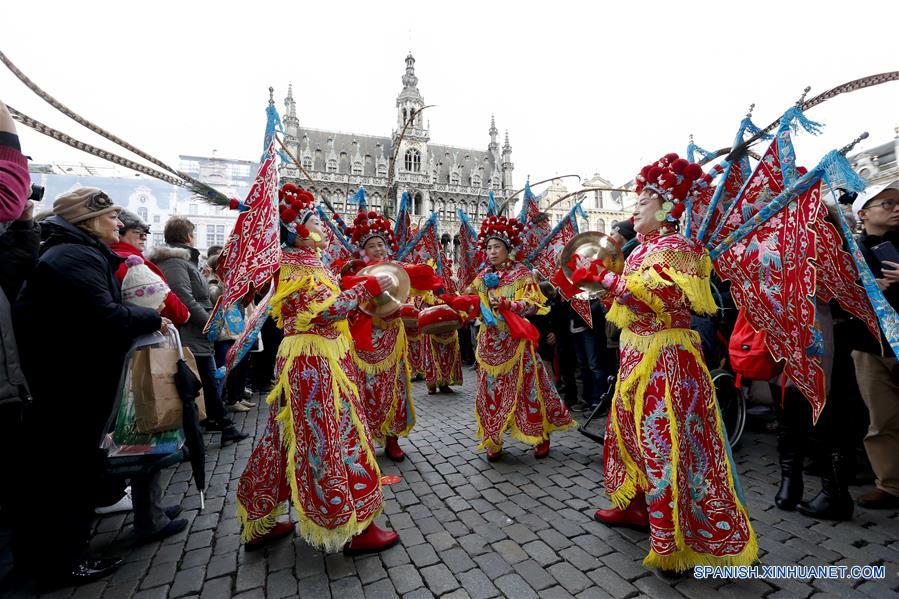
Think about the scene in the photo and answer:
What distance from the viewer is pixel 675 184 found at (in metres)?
2.59

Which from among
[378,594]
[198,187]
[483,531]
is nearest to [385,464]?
[483,531]

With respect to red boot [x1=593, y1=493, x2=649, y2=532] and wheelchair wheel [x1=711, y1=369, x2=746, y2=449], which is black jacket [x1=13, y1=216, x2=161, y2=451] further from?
wheelchair wheel [x1=711, y1=369, x2=746, y2=449]

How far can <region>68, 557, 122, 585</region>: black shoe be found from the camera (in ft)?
8.09

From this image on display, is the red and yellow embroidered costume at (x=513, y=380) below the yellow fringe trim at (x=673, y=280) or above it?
below

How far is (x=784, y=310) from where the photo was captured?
2.17 metres

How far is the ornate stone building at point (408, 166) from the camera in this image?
161 ft

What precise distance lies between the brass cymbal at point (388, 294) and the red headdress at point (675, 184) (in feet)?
5.75

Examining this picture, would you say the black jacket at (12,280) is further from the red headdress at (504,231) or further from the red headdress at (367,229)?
the red headdress at (504,231)

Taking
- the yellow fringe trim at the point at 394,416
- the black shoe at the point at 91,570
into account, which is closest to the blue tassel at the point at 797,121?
the yellow fringe trim at the point at 394,416

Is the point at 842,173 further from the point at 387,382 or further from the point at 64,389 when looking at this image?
the point at 64,389

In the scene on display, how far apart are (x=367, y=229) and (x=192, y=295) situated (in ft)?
6.85

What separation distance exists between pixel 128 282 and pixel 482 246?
3198 mm

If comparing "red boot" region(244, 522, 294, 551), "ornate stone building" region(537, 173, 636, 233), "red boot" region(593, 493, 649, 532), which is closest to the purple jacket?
"red boot" region(244, 522, 294, 551)

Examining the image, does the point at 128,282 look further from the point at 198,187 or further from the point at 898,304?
the point at 898,304
